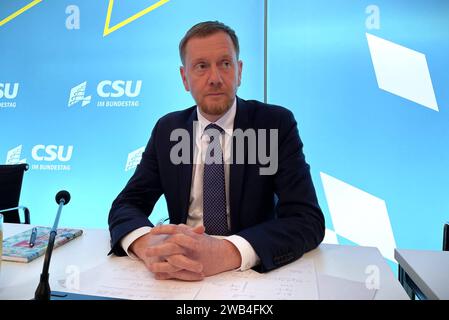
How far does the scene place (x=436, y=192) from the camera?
2.63 m

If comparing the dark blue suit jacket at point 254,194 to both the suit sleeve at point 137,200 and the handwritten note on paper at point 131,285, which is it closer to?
the suit sleeve at point 137,200

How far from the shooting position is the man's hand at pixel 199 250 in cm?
83

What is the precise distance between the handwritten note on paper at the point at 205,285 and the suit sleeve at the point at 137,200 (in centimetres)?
15

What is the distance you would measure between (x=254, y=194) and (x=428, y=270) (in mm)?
614

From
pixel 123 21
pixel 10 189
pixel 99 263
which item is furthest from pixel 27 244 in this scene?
pixel 123 21

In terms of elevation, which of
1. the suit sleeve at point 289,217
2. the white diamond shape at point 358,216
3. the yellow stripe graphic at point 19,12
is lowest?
the white diamond shape at point 358,216

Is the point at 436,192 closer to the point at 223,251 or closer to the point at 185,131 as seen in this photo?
the point at 185,131

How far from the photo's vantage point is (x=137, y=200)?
1.35 meters

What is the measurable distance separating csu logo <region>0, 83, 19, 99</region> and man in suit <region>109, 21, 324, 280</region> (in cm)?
248

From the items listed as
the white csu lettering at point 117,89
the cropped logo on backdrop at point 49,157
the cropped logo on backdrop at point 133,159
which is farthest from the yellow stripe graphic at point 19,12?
the cropped logo on backdrop at point 133,159

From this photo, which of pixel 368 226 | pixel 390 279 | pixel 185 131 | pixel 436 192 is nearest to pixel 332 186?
pixel 368 226

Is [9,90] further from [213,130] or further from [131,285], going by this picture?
[131,285]

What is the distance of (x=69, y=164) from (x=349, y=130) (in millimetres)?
2576
